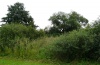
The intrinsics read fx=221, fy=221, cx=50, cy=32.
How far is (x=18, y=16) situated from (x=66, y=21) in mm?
8619

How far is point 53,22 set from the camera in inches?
1470

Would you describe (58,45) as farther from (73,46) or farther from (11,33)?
(11,33)

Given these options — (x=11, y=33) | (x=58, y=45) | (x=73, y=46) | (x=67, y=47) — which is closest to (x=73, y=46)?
(x=73, y=46)

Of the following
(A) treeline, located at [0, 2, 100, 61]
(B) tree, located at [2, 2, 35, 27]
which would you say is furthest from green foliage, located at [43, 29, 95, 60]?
(B) tree, located at [2, 2, 35, 27]

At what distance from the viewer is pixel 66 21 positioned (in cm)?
3619

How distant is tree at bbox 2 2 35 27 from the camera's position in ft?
127

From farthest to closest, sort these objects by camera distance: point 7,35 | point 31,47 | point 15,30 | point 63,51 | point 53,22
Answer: point 53,22, point 15,30, point 7,35, point 31,47, point 63,51

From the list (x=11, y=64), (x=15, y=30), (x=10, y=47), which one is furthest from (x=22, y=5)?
(x=11, y=64)

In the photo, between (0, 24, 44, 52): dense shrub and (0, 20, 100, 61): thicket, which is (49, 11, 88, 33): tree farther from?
(0, 20, 100, 61): thicket

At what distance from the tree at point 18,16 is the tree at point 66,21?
4211mm

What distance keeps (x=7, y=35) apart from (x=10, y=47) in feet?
8.51

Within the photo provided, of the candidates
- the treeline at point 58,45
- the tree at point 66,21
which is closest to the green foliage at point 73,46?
the treeline at point 58,45

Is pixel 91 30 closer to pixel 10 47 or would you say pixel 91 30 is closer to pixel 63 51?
pixel 63 51

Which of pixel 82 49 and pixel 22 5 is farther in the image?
pixel 22 5
